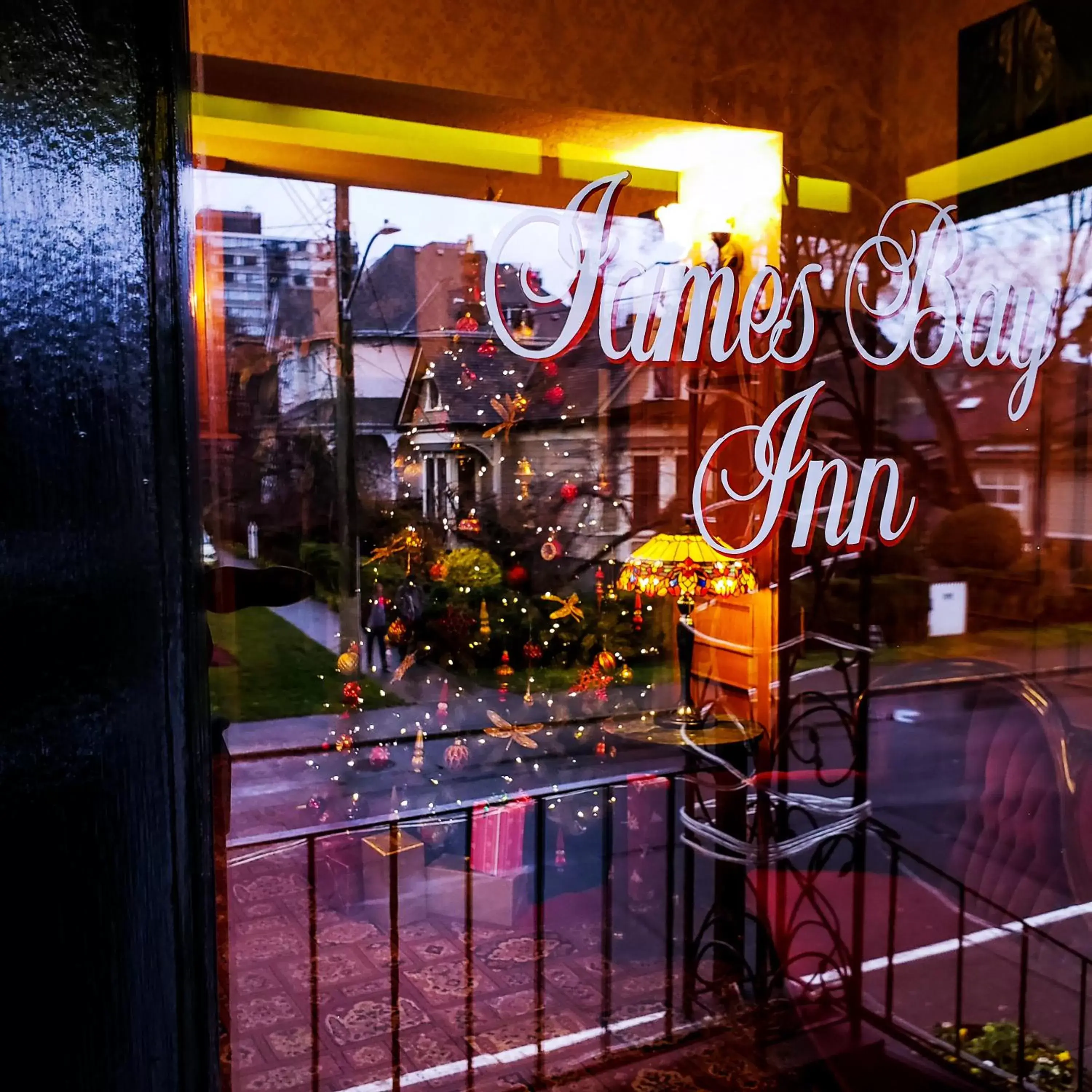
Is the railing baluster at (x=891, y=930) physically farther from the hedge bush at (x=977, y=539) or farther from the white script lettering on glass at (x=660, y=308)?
the white script lettering on glass at (x=660, y=308)

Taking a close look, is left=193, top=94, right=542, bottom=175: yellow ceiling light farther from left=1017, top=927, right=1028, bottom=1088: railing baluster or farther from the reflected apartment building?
left=1017, top=927, right=1028, bottom=1088: railing baluster

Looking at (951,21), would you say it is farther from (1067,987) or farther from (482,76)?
(1067,987)

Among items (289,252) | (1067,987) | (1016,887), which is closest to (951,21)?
(289,252)

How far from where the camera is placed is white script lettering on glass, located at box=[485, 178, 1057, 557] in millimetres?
2537

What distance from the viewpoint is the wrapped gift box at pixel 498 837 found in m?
3.61

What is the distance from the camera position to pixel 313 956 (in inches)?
119

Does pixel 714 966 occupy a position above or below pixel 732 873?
below

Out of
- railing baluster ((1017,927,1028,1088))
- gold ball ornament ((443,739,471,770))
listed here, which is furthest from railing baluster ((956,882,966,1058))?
gold ball ornament ((443,739,471,770))

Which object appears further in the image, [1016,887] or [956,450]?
[956,450]

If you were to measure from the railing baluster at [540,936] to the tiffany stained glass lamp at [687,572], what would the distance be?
2.08 feet

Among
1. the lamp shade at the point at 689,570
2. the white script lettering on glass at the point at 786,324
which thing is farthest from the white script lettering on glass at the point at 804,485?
the lamp shade at the point at 689,570

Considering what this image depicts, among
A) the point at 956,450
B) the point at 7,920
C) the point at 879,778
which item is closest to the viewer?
the point at 7,920

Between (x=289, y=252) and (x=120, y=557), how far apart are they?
3042mm

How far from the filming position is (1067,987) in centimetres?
279
